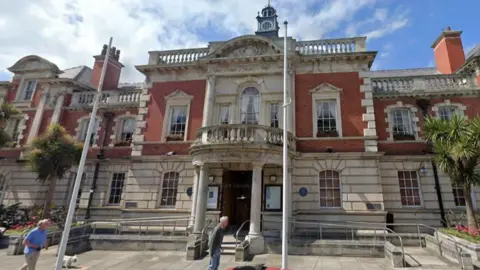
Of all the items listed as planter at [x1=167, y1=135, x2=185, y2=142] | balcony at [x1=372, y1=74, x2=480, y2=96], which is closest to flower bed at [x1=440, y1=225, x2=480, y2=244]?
balcony at [x1=372, y1=74, x2=480, y2=96]

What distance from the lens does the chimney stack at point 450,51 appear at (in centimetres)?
1806

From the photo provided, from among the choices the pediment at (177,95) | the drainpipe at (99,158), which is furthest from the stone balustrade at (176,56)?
the drainpipe at (99,158)

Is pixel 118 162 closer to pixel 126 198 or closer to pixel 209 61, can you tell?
pixel 126 198

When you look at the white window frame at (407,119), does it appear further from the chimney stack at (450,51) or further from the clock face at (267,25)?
the clock face at (267,25)

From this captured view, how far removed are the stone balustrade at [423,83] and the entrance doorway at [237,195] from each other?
9.77m

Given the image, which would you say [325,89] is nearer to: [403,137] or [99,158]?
[403,137]

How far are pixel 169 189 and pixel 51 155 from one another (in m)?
6.90

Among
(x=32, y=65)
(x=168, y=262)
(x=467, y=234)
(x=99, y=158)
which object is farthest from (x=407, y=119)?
(x=32, y=65)

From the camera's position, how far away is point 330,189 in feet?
46.0

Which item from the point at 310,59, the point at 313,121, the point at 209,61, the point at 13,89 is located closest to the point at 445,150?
the point at 313,121

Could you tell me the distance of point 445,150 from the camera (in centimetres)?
1128

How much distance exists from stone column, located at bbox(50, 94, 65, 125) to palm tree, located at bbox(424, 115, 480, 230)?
23198 millimetres

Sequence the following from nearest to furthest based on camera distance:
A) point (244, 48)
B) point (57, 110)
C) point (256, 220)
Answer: point (256, 220)
point (244, 48)
point (57, 110)

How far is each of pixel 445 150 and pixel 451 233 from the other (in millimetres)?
3352
